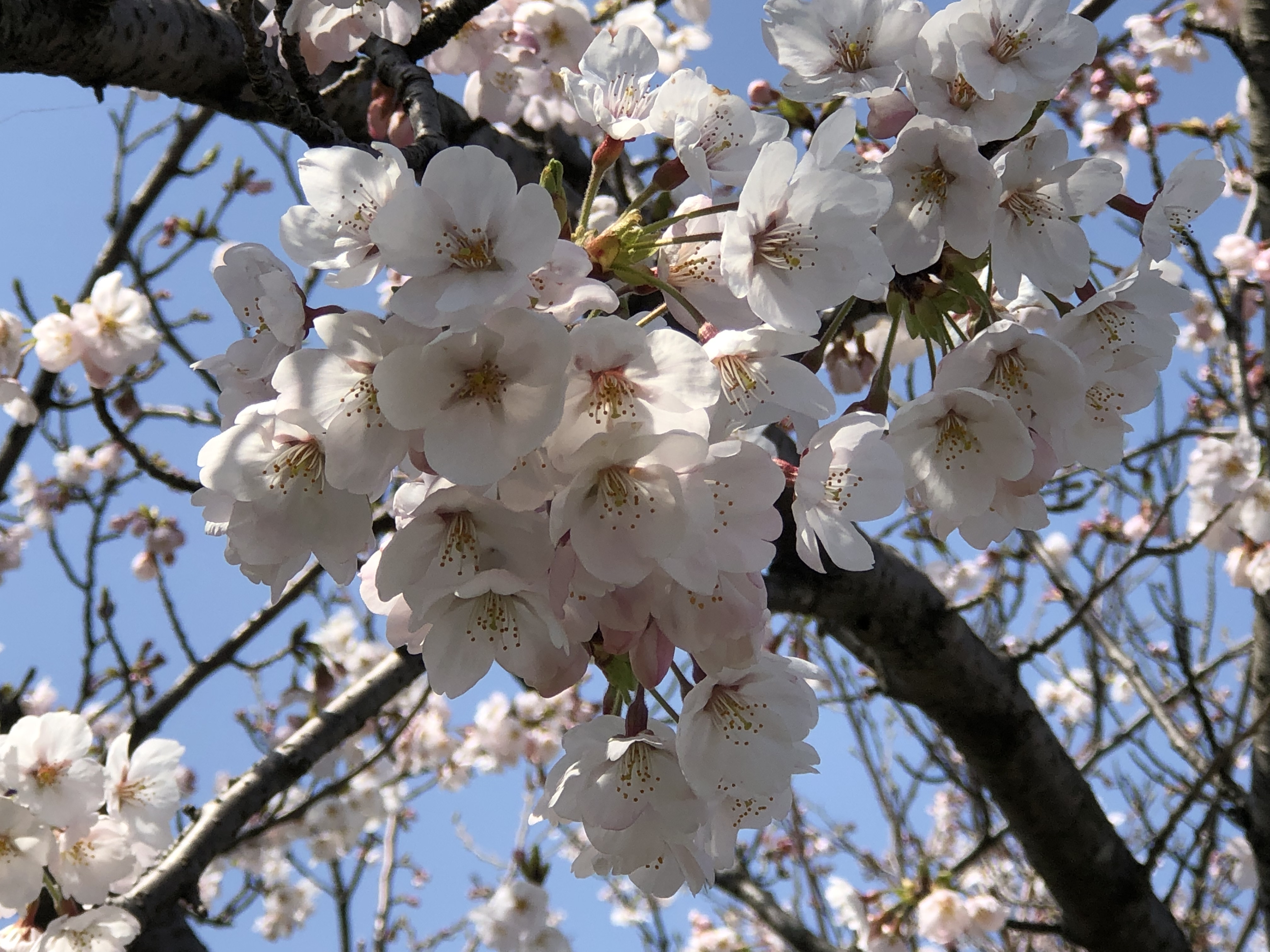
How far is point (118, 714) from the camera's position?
5.33 m

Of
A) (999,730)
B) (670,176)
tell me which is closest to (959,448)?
(670,176)

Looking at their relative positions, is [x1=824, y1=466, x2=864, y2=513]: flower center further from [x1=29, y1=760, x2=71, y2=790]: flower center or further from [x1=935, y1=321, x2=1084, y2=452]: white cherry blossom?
[x1=29, y1=760, x2=71, y2=790]: flower center

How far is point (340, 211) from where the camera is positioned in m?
0.85

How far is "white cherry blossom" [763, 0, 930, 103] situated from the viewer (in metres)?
0.98

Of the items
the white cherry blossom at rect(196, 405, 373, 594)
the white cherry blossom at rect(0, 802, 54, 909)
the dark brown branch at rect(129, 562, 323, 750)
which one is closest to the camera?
the white cherry blossom at rect(196, 405, 373, 594)

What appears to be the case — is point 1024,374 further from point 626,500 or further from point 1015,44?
point 626,500

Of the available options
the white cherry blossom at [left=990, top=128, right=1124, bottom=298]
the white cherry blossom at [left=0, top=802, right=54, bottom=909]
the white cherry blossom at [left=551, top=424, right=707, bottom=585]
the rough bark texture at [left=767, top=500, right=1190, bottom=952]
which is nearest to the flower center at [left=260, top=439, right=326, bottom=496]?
the white cherry blossom at [left=551, top=424, right=707, bottom=585]

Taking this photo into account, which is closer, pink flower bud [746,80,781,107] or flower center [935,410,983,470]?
flower center [935,410,983,470]

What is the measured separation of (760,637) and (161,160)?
128 inches

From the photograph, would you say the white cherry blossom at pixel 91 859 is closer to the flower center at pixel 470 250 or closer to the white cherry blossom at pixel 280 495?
the white cherry blossom at pixel 280 495

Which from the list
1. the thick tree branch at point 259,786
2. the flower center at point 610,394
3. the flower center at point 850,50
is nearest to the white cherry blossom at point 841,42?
the flower center at point 850,50

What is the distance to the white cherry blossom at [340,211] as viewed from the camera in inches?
32.5

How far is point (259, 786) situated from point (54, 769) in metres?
0.45

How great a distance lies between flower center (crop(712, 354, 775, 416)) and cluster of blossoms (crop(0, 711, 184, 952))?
163 centimetres
